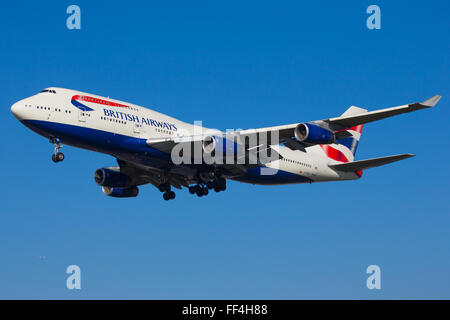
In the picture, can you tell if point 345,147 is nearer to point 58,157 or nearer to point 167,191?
point 167,191

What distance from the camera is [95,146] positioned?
4016cm

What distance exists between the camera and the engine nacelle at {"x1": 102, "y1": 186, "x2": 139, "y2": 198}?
50438 millimetres

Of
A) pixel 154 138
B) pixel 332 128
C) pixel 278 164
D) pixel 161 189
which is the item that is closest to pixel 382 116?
pixel 332 128

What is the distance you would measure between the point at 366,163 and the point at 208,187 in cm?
1179

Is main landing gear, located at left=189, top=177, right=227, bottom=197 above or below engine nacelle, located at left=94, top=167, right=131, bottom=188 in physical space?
below

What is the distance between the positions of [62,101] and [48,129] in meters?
2.05

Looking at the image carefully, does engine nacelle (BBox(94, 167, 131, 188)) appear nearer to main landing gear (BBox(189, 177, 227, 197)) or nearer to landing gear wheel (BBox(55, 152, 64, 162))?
main landing gear (BBox(189, 177, 227, 197))

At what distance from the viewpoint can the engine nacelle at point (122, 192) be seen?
165 feet

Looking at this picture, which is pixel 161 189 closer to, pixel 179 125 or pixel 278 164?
pixel 179 125

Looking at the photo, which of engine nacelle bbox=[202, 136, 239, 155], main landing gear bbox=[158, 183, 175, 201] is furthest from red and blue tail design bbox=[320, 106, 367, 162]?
main landing gear bbox=[158, 183, 175, 201]

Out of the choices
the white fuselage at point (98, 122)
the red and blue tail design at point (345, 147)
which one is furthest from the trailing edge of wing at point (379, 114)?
the red and blue tail design at point (345, 147)

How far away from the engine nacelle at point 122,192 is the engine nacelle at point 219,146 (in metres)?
10.8

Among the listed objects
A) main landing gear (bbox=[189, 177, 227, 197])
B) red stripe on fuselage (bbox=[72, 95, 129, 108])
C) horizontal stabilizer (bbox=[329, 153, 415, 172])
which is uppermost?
red stripe on fuselage (bbox=[72, 95, 129, 108])

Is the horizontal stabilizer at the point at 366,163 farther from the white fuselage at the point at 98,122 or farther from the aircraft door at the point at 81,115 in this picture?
the aircraft door at the point at 81,115
